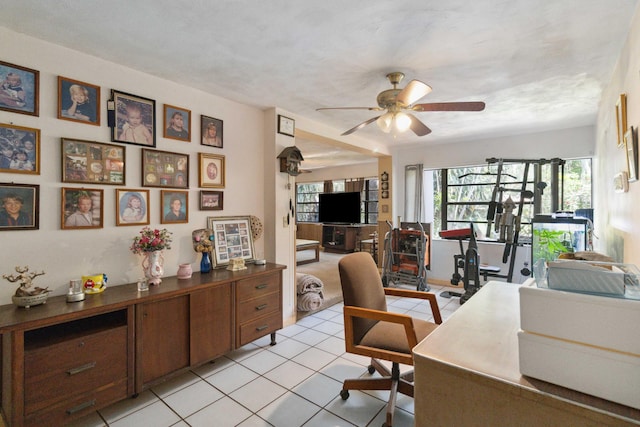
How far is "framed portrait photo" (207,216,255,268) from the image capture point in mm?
2988

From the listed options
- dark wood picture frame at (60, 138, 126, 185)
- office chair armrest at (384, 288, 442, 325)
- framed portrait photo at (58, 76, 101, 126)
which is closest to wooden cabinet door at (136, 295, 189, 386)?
dark wood picture frame at (60, 138, 126, 185)

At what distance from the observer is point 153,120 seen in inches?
101

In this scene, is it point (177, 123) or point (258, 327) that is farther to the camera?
point (258, 327)

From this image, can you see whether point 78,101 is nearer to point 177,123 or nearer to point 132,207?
point 177,123

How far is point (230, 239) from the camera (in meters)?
3.09

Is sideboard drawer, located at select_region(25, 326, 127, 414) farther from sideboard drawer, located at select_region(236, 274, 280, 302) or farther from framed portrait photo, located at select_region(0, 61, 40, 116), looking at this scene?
framed portrait photo, located at select_region(0, 61, 40, 116)

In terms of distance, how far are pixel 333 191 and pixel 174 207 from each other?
670 centimetres

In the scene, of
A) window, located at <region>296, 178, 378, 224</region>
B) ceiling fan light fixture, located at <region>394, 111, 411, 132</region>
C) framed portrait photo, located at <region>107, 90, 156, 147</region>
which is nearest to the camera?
→ framed portrait photo, located at <region>107, 90, 156, 147</region>

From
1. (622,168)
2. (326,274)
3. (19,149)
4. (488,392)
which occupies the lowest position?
(326,274)

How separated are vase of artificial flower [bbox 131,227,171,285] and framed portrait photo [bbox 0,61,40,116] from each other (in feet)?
3.49

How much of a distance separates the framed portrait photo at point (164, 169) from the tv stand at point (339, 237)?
5.94 m

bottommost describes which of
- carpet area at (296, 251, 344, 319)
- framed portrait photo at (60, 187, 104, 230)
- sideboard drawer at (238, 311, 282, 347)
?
carpet area at (296, 251, 344, 319)

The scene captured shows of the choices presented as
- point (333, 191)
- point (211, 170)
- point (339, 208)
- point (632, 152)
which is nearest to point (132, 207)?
point (211, 170)

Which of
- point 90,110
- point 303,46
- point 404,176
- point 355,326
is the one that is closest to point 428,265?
point 404,176
